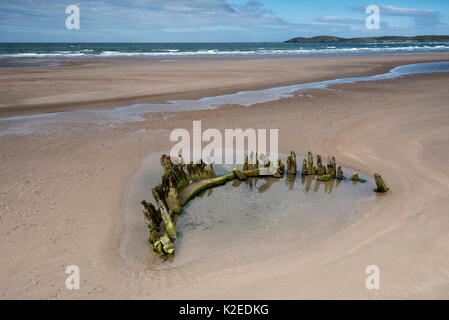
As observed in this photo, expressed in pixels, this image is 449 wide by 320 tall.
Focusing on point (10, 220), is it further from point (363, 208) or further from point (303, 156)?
point (303, 156)

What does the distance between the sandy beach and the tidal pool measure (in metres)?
0.23

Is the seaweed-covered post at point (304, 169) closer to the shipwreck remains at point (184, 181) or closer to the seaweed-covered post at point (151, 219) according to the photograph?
the shipwreck remains at point (184, 181)

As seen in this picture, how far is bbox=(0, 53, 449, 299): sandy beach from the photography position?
16.0 feet

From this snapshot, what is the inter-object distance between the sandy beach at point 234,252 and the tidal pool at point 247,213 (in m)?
0.23

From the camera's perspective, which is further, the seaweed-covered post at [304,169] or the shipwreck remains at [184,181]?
the seaweed-covered post at [304,169]

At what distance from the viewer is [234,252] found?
580cm

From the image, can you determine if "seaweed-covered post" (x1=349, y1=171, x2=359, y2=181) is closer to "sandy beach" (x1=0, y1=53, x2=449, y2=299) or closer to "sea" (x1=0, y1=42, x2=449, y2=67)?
"sandy beach" (x1=0, y1=53, x2=449, y2=299)

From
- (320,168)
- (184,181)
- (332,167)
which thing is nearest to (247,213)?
(184,181)

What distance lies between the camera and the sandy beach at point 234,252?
193 inches

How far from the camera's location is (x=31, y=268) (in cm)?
519

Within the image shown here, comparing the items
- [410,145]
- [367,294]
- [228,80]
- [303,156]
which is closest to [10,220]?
[367,294]
